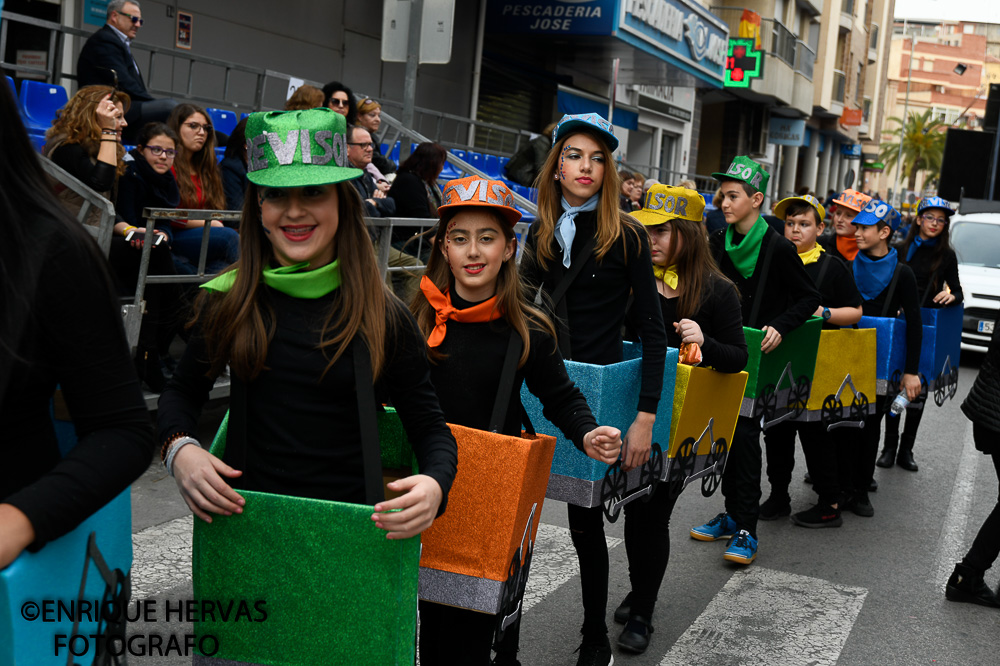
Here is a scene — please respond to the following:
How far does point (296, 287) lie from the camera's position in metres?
2.29

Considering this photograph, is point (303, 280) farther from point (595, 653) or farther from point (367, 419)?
point (595, 653)

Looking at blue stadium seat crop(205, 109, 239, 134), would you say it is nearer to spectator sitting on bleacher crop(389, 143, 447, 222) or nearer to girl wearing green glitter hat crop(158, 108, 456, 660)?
spectator sitting on bleacher crop(389, 143, 447, 222)

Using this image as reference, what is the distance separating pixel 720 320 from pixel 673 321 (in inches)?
8.6

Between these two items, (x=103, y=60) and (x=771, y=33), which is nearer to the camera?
(x=103, y=60)

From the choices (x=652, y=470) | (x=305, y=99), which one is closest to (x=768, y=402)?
(x=652, y=470)

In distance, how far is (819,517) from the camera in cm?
632

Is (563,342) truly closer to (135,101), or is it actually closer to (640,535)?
(640,535)

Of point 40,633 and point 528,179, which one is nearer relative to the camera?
point 40,633

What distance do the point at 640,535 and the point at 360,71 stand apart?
1281cm

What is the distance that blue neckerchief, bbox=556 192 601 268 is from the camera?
3.75 m

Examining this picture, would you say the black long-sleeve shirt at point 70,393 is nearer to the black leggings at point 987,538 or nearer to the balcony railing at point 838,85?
the black leggings at point 987,538

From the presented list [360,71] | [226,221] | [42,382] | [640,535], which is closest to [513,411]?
[640,535]

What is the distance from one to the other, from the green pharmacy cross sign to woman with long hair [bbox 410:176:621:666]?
29834 mm

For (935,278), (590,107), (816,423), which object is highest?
(590,107)
